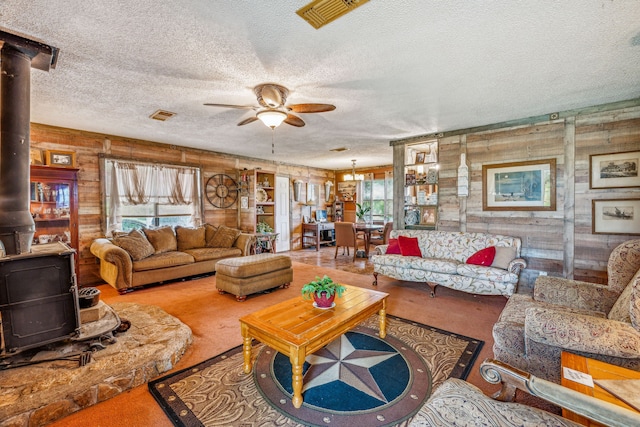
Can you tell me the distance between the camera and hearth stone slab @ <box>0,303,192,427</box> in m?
1.66

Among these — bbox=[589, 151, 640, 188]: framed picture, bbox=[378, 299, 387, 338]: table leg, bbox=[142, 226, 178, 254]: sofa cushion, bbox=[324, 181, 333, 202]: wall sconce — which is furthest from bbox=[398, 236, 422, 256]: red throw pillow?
bbox=[324, 181, 333, 202]: wall sconce

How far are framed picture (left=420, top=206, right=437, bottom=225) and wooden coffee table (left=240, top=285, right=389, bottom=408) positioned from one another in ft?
9.29

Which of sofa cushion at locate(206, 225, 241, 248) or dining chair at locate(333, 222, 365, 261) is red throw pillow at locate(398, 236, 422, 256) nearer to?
dining chair at locate(333, 222, 365, 261)

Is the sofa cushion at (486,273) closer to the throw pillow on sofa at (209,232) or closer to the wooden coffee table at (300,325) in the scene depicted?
the wooden coffee table at (300,325)

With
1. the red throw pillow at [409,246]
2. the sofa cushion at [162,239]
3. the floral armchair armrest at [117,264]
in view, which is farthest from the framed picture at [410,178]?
the floral armchair armrest at [117,264]

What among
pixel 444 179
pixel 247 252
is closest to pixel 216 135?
pixel 247 252

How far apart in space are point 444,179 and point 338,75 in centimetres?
296

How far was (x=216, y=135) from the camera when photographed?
4.88 meters

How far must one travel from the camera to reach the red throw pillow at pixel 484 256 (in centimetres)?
375

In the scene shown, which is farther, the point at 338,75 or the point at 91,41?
the point at 338,75

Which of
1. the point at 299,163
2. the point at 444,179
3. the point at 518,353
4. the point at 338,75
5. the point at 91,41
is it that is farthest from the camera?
the point at 299,163

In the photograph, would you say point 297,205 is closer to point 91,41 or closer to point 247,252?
point 247,252

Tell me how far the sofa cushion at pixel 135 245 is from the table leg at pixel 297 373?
3.60 metres

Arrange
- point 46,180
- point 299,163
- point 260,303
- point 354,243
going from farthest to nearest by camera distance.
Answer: point 299,163 → point 354,243 → point 46,180 → point 260,303
